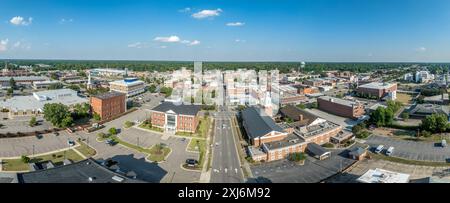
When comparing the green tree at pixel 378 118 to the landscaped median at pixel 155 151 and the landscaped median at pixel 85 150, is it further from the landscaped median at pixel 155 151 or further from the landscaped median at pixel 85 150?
the landscaped median at pixel 85 150

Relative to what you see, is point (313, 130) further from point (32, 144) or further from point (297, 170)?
point (32, 144)

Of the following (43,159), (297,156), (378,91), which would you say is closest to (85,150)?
(43,159)

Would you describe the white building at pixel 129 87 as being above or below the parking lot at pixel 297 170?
above

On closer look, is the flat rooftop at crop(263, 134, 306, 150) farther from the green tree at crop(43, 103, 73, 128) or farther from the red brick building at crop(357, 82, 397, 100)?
the red brick building at crop(357, 82, 397, 100)

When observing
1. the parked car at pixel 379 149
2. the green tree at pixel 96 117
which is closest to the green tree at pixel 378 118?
the parked car at pixel 379 149
